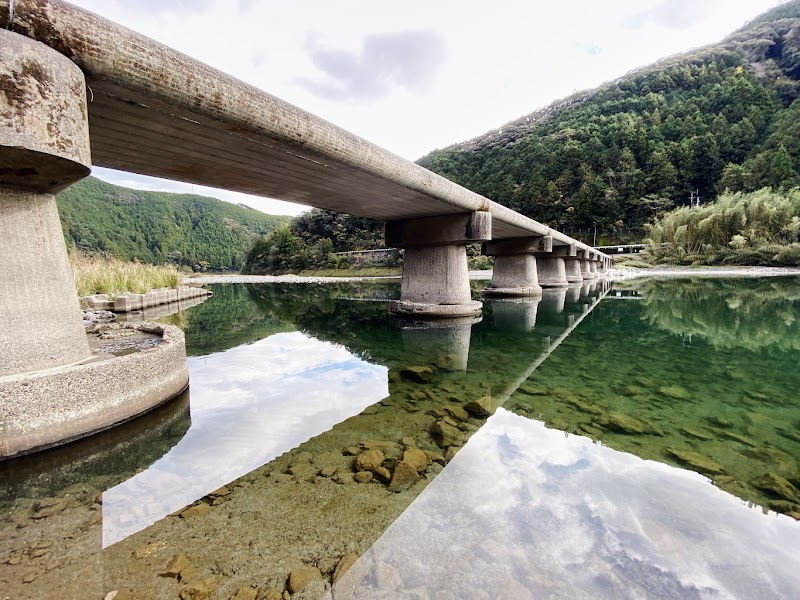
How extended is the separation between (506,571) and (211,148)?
540cm

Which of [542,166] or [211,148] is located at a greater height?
[542,166]

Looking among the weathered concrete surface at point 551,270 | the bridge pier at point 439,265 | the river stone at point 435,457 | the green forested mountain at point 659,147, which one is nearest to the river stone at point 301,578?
the river stone at point 435,457

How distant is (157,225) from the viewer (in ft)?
307

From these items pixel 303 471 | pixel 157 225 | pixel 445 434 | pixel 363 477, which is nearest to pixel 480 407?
pixel 445 434

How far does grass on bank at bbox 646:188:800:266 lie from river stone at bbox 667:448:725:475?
3979 centimetres

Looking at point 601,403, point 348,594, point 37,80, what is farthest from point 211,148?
point 601,403

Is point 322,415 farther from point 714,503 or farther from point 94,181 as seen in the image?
point 94,181

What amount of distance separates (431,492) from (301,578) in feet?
2.97

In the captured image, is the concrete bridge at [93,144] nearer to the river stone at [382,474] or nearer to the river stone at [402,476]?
the river stone at [382,474]

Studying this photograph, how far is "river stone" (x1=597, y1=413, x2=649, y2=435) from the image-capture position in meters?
3.18

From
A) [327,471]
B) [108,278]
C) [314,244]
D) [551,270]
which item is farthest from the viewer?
[314,244]

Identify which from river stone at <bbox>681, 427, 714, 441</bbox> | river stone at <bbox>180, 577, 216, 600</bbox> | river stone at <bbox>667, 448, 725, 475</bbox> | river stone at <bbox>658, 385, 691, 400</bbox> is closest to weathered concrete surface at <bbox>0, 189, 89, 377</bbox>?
river stone at <bbox>180, 577, 216, 600</bbox>

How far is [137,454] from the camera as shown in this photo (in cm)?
274

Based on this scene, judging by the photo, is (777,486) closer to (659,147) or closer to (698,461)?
(698,461)
